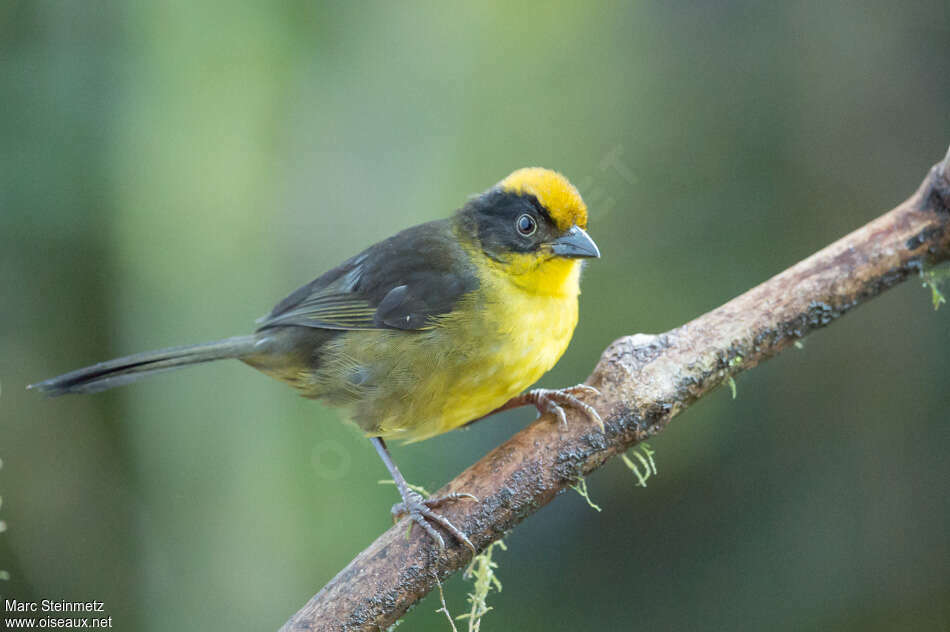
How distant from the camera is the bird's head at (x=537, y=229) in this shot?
9.13ft

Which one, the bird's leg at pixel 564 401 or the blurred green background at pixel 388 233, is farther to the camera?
the blurred green background at pixel 388 233

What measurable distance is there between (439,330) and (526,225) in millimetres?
480

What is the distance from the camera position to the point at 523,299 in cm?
281

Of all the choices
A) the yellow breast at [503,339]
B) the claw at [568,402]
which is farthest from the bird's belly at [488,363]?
the claw at [568,402]

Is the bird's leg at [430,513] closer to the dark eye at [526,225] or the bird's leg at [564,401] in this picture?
the bird's leg at [564,401]

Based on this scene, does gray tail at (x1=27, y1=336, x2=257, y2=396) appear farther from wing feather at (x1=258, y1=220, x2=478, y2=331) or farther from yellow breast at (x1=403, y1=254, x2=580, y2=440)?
yellow breast at (x1=403, y1=254, x2=580, y2=440)

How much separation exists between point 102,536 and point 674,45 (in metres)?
3.92

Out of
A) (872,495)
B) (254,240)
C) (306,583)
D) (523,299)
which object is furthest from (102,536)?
(872,495)

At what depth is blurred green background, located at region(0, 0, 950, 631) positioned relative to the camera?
12.5 ft

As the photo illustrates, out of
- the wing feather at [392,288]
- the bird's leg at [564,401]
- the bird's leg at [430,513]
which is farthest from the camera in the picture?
the wing feather at [392,288]

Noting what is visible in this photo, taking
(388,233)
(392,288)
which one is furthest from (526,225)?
Result: (388,233)

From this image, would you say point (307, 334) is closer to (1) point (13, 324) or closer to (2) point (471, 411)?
A: (2) point (471, 411)

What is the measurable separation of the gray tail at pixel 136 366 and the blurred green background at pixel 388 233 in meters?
0.99

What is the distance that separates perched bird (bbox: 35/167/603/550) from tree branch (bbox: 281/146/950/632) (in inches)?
4.8
